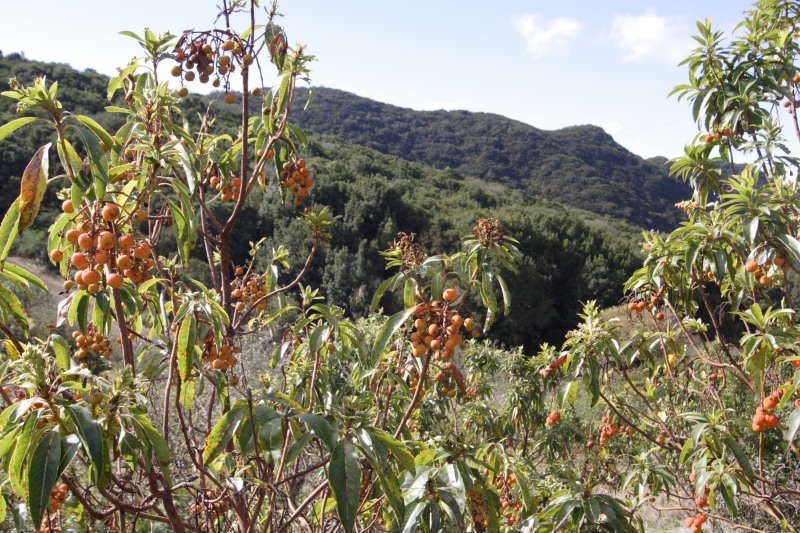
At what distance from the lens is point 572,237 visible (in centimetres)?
1914

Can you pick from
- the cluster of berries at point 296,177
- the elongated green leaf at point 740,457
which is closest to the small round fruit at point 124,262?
the cluster of berries at point 296,177

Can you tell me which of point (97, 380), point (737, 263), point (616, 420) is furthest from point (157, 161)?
point (616, 420)

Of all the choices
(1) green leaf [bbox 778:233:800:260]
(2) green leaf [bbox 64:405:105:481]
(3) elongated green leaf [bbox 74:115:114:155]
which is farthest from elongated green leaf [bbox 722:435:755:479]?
(3) elongated green leaf [bbox 74:115:114:155]

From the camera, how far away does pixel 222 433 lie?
1196 millimetres

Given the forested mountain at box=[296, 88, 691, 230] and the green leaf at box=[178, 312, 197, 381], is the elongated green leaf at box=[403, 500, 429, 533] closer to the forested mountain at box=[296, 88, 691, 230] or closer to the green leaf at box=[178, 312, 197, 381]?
the green leaf at box=[178, 312, 197, 381]

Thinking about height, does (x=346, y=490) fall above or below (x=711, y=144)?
below

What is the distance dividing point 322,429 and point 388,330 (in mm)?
370

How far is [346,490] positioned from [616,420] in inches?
138

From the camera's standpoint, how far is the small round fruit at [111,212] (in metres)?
1.08

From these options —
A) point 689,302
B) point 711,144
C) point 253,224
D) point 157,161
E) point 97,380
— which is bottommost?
point 253,224

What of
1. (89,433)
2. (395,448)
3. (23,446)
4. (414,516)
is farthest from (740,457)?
(23,446)

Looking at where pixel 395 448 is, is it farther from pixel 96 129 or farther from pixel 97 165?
pixel 96 129

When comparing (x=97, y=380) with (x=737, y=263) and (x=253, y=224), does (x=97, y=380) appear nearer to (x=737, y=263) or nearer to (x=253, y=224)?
(x=737, y=263)

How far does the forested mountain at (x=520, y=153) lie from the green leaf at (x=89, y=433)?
1531 inches
